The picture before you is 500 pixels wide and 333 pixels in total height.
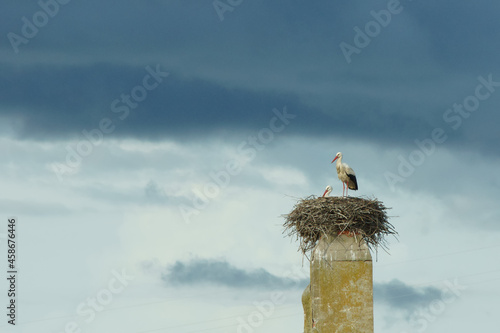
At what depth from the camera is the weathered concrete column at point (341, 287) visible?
90.7 feet

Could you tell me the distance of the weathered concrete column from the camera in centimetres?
2766

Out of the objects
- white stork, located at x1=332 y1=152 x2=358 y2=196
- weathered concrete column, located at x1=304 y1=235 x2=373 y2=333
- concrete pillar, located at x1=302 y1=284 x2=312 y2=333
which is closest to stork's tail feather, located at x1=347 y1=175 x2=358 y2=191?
white stork, located at x1=332 y1=152 x2=358 y2=196

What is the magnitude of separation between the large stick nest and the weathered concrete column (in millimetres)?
332

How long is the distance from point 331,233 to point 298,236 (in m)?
1.20

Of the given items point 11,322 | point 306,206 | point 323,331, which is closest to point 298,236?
point 306,206

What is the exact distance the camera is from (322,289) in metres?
27.9

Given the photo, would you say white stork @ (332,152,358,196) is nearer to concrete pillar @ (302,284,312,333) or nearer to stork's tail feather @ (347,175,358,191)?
stork's tail feather @ (347,175,358,191)

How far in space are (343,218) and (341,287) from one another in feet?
6.82

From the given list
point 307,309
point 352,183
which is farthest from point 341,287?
point 352,183

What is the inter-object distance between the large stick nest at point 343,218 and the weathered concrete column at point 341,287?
332mm

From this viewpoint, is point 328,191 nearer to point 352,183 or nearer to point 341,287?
point 352,183

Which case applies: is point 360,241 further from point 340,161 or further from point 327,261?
point 340,161

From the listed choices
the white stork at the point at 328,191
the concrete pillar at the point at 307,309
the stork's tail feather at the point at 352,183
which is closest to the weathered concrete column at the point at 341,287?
the concrete pillar at the point at 307,309

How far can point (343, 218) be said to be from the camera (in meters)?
28.2
